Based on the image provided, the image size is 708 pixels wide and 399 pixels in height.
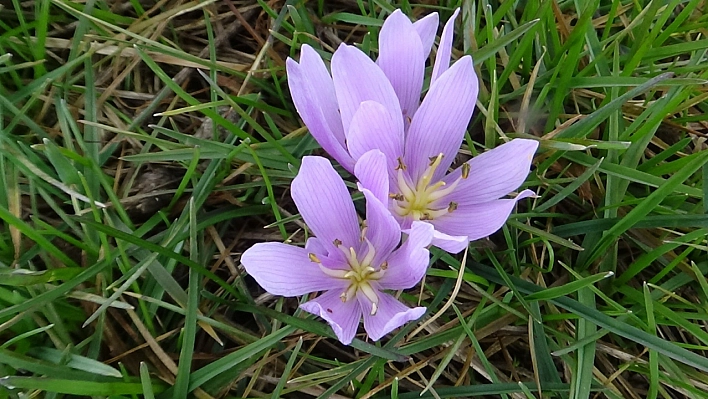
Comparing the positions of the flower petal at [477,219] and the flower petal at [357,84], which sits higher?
the flower petal at [357,84]

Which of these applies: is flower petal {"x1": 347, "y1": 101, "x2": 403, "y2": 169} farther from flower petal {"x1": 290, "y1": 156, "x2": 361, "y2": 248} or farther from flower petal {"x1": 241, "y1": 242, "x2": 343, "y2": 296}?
flower petal {"x1": 241, "y1": 242, "x2": 343, "y2": 296}

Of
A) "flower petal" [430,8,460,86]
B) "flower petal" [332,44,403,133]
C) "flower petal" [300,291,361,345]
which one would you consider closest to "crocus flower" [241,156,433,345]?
"flower petal" [300,291,361,345]

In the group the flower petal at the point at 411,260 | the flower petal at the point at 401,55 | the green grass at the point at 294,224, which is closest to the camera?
the flower petal at the point at 411,260

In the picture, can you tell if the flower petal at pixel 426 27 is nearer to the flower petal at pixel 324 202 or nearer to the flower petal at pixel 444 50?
the flower petal at pixel 444 50

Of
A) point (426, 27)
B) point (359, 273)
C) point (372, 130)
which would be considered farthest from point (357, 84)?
point (359, 273)

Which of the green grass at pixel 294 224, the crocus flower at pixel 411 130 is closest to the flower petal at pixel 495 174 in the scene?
the crocus flower at pixel 411 130
